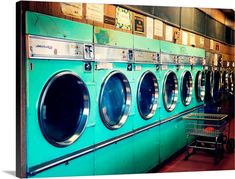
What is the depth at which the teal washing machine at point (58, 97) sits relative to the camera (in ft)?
9.85

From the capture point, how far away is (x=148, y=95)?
14.9ft

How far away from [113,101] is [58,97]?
812 millimetres

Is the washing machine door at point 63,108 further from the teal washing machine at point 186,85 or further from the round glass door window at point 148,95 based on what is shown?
the teal washing machine at point 186,85

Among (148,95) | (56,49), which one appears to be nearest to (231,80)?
(148,95)

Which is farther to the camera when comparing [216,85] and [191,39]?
[216,85]

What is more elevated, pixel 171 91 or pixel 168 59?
pixel 168 59

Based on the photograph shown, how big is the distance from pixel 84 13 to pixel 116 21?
450 millimetres

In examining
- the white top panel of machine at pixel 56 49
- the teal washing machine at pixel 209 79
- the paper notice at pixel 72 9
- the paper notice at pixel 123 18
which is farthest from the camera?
the teal washing machine at pixel 209 79

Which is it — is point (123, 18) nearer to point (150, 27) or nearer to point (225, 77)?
point (150, 27)

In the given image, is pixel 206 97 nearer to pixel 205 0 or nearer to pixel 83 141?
pixel 205 0

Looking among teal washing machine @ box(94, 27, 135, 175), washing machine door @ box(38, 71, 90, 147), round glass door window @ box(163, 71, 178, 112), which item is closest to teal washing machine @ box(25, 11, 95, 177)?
washing machine door @ box(38, 71, 90, 147)

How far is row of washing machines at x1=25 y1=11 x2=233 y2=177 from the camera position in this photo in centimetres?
303

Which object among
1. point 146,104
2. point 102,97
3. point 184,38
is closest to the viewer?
point 102,97

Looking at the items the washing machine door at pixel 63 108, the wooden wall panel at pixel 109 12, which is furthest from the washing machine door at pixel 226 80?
the washing machine door at pixel 63 108
